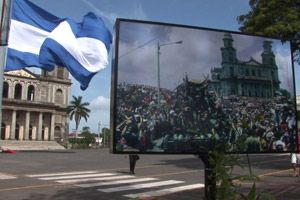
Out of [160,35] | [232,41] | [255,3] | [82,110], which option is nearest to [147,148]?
[160,35]

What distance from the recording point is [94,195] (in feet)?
44.9

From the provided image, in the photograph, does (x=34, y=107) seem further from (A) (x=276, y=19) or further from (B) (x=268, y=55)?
(B) (x=268, y=55)

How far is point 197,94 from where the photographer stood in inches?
265

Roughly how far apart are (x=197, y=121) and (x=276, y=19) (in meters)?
18.1

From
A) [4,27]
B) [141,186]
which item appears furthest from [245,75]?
[141,186]

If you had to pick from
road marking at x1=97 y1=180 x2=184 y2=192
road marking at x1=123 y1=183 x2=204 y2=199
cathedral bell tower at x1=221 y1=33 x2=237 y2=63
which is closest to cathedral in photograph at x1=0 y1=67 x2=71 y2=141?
road marking at x1=97 y1=180 x2=184 y2=192

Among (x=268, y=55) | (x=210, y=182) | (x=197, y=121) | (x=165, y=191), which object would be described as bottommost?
(x=165, y=191)

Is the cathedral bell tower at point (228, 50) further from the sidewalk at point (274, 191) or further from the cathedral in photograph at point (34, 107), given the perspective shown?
the cathedral in photograph at point (34, 107)

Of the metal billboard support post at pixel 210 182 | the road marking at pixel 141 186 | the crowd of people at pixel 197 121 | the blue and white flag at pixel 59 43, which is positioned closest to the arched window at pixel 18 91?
the road marking at pixel 141 186

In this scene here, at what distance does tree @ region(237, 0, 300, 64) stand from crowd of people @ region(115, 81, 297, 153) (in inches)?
584

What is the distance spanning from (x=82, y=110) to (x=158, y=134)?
11577 cm

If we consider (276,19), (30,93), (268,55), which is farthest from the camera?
(30,93)

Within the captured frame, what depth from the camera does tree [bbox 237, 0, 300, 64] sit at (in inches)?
852

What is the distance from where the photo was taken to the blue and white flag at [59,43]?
8.27 m
